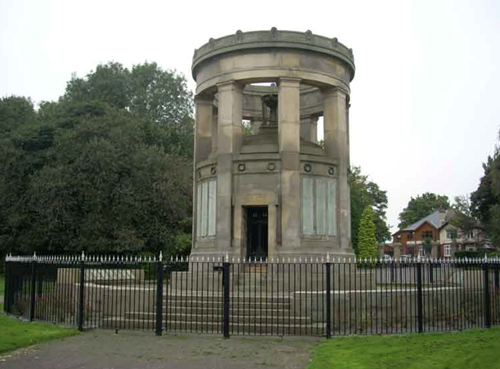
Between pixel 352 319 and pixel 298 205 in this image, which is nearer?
pixel 352 319

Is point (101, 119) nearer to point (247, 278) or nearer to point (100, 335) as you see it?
point (247, 278)

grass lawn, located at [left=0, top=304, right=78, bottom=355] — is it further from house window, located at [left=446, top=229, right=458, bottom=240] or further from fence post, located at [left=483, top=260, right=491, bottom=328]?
house window, located at [left=446, top=229, right=458, bottom=240]

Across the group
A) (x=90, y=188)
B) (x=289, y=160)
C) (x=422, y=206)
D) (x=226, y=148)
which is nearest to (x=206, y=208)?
(x=226, y=148)

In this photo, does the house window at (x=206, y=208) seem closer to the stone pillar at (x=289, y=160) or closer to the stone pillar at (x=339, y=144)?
the stone pillar at (x=289, y=160)

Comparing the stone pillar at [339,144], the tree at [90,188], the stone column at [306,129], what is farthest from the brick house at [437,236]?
the stone pillar at [339,144]

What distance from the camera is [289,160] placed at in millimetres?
22500

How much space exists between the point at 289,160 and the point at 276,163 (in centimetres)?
59

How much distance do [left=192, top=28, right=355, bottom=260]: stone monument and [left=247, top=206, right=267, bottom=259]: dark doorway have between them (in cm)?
4

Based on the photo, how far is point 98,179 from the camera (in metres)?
39.4

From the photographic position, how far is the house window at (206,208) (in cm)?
2375

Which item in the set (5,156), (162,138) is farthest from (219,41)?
(162,138)

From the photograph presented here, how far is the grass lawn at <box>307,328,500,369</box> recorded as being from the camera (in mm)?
11172

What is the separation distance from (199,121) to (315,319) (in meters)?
12.6

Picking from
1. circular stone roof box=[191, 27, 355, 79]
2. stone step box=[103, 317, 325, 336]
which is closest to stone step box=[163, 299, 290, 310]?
stone step box=[103, 317, 325, 336]
